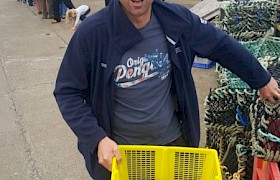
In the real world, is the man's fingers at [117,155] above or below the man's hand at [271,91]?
below

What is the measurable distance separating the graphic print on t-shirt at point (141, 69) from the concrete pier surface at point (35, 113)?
1.81m

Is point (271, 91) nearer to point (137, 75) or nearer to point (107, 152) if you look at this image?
point (137, 75)

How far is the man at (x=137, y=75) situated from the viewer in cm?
167

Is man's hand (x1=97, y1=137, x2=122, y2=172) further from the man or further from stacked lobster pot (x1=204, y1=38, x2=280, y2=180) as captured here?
stacked lobster pot (x1=204, y1=38, x2=280, y2=180)

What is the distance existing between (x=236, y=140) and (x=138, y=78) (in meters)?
1.16

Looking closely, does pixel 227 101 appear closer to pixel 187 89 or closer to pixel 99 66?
pixel 187 89

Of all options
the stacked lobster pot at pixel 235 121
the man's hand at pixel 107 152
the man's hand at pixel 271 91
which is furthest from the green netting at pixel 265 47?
the man's hand at pixel 107 152

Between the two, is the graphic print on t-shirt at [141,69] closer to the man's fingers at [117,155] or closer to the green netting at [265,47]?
the man's fingers at [117,155]

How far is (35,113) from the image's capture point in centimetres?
462

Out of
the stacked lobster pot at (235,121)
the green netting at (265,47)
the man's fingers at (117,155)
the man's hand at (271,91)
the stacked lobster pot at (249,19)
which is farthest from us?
the stacked lobster pot at (249,19)

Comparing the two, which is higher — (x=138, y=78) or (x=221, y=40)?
(x=221, y=40)

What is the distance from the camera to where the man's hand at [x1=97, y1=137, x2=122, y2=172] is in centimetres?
156

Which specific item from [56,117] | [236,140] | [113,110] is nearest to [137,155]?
[113,110]

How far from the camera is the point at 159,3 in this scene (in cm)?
181
